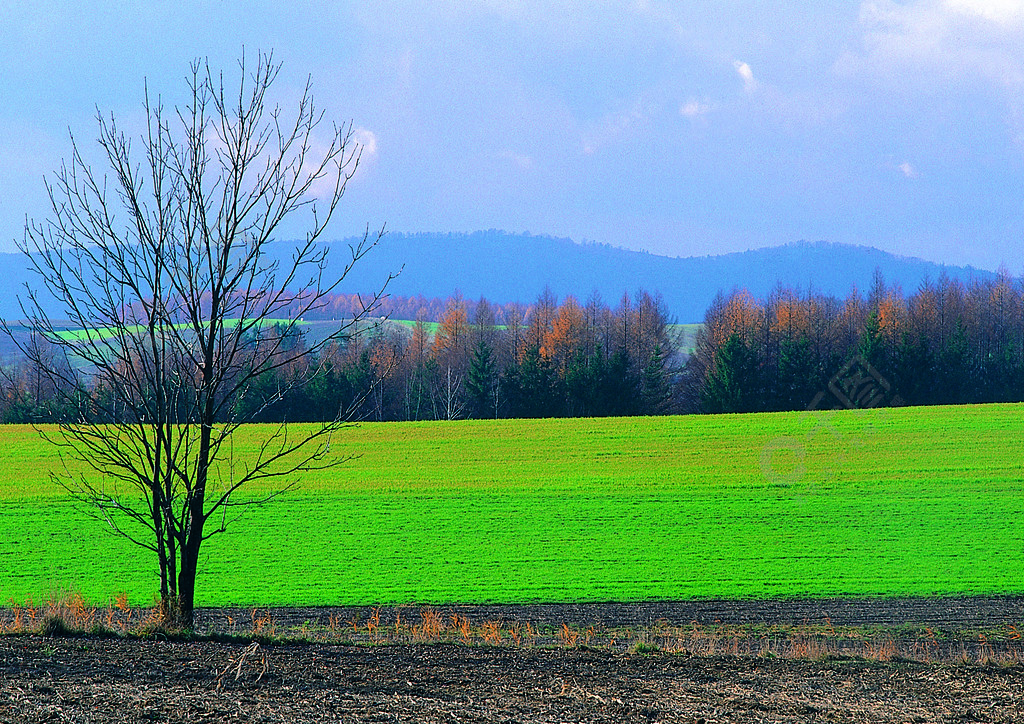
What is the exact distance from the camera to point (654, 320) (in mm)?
88938

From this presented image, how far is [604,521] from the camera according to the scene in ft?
86.4

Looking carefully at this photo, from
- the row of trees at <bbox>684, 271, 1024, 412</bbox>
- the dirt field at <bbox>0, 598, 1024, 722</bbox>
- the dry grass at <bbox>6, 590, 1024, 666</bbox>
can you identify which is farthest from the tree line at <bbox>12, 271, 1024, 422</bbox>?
the dirt field at <bbox>0, 598, 1024, 722</bbox>

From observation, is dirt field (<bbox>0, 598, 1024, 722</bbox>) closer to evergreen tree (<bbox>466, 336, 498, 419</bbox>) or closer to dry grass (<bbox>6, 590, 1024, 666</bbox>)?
dry grass (<bbox>6, 590, 1024, 666</bbox>)

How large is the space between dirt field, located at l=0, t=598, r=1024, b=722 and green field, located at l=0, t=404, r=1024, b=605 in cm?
1039

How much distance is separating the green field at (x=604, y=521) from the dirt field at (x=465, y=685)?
34.1ft

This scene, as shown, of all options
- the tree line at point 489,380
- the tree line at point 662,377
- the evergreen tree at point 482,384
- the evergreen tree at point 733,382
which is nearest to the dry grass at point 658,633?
the tree line at point 489,380

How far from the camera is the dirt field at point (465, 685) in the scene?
5.75 metres

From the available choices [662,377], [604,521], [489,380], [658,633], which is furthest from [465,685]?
[489,380]

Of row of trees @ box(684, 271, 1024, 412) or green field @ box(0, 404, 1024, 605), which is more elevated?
row of trees @ box(684, 271, 1024, 412)

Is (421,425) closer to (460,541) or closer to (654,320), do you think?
(460,541)

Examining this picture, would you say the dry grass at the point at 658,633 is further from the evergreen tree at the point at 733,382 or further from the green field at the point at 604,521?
the evergreen tree at the point at 733,382

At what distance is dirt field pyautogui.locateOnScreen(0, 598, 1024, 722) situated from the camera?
575 cm

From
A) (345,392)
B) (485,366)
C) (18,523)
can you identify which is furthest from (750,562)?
(485,366)

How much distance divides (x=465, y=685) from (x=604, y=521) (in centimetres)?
2021
